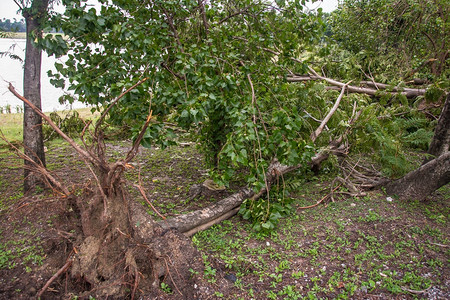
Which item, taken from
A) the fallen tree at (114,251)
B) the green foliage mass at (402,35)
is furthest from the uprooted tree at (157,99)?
the green foliage mass at (402,35)

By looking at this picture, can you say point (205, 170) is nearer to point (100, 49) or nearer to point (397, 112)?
point (100, 49)

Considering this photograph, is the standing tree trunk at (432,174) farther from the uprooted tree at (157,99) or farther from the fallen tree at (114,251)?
the fallen tree at (114,251)

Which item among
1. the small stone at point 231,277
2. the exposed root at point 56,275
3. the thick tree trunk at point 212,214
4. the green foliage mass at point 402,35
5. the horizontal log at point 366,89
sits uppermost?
the green foliage mass at point 402,35

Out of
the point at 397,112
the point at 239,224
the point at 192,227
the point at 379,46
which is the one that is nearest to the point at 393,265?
the point at 239,224

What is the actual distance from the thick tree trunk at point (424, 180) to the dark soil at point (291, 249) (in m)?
0.14

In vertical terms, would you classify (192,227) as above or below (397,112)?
below

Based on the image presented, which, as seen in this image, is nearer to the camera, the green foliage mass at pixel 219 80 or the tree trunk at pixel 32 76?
the green foliage mass at pixel 219 80

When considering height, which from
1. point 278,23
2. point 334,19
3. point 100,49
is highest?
point 334,19

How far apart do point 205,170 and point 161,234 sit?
2.42 meters

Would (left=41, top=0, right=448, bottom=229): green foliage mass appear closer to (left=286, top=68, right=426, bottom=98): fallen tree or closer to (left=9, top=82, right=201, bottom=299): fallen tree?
(left=286, top=68, right=426, bottom=98): fallen tree

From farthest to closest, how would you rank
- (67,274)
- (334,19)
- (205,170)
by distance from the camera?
(334,19)
(205,170)
(67,274)

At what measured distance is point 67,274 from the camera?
2.54m

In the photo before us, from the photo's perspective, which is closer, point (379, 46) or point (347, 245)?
point (347, 245)

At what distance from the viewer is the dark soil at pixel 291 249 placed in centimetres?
262
